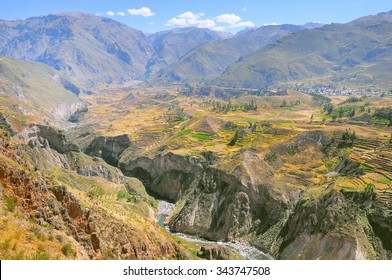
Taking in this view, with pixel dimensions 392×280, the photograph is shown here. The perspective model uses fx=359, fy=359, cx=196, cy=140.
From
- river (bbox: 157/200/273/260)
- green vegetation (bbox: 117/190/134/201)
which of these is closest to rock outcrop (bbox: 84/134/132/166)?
green vegetation (bbox: 117/190/134/201)

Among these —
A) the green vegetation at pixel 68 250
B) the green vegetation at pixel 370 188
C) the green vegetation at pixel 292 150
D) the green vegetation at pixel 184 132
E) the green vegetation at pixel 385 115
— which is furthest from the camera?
the green vegetation at pixel 184 132

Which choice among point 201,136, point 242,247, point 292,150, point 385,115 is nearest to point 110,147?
point 201,136

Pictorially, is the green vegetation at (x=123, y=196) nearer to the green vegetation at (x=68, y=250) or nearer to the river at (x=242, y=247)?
the river at (x=242, y=247)

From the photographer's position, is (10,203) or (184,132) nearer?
(10,203)

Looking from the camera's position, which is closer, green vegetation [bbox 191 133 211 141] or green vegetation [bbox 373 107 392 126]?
green vegetation [bbox 191 133 211 141]

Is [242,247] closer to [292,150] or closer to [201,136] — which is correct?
[292,150]

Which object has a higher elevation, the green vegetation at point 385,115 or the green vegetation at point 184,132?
the green vegetation at point 385,115

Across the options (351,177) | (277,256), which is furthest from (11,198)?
(351,177)

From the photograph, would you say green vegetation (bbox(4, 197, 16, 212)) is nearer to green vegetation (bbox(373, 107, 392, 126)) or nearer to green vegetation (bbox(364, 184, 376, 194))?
green vegetation (bbox(364, 184, 376, 194))

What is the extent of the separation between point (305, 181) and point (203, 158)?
31.7 m

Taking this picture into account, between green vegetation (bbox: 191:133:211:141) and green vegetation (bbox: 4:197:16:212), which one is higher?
green vegetation (bbox: 4:197:16:212)

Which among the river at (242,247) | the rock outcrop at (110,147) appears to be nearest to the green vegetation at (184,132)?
the rock outcrop at (110,147)

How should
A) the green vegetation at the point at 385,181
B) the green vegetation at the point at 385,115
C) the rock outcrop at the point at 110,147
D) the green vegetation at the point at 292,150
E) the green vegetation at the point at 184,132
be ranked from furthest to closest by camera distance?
the rock outcrop at the point at 110,147, the green vegetation at the point at 184,132, the green vegetation at the point at 385,115, the green vegetation at the point at 292,150, the green vegetation at the point at 385,181

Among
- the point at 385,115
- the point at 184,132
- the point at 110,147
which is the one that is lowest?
the point at 110,147
